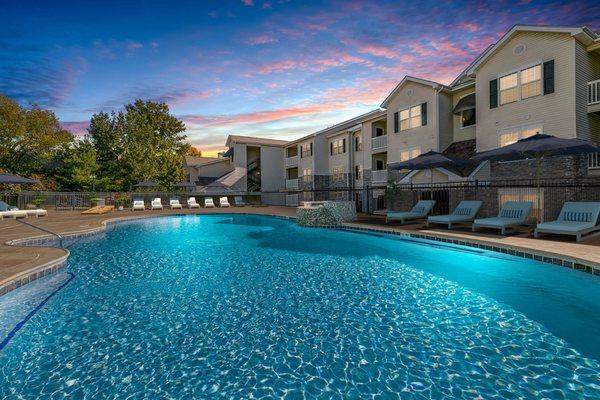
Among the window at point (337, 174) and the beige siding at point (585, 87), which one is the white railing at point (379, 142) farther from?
the beige siding at point (585, 87)

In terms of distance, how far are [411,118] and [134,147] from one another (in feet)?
102

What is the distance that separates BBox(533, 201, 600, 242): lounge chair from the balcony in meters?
5.32

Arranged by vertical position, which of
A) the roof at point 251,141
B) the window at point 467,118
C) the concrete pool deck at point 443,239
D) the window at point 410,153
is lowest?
the concrete pool deck at point 443,239

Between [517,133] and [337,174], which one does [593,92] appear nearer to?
[517,133]

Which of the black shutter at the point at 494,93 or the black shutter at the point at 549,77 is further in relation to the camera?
the black shutter at the point at 494,93

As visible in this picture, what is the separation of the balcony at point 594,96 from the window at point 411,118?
8203 millimetres

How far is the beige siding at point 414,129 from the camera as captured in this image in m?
19.2

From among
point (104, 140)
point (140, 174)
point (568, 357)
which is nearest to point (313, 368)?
point (568, 357)

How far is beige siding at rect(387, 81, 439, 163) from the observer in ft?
63.0

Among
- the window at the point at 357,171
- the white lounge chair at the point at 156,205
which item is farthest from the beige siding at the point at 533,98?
the white lounge chair at the point at 156,205

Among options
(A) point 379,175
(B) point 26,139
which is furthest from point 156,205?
(A) point 379,175

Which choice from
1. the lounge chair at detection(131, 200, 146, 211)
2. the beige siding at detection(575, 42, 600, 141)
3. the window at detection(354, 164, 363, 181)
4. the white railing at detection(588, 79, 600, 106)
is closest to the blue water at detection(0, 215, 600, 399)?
the beige siding at detection(575, 42, 600, 141)

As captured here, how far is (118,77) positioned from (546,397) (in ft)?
82.9

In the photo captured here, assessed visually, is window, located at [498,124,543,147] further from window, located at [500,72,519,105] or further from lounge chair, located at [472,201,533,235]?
lounge chair, located at [472,201,533,235]
